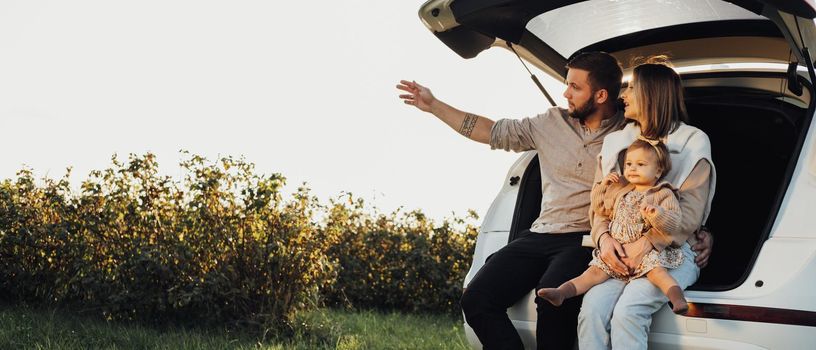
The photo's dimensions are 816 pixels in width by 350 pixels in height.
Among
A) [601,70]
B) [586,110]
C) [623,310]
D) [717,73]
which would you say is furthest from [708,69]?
[623,310]

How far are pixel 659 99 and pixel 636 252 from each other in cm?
66

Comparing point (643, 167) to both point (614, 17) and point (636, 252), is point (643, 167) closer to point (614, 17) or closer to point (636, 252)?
point (636, 252)

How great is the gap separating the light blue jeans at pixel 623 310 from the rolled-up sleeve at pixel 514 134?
904 mm

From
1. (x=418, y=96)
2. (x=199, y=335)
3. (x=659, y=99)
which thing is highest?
(x=418, y=96)

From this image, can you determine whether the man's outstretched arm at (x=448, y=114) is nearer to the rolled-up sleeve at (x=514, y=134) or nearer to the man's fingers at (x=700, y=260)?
the rolled-up sleeve at (x=514, y=134)

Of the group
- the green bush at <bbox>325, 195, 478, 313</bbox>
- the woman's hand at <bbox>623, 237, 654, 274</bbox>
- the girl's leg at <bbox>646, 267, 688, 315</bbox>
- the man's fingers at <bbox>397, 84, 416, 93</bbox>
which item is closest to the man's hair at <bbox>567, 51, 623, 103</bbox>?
the man's fingers at <bbox>397, 84, 416, 93</bbox>

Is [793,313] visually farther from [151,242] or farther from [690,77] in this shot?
[151,242]

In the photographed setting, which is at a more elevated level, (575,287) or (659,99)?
(659,99)

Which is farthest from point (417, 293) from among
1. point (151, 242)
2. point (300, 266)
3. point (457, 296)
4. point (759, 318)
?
point (759, 318)

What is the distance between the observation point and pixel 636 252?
3.33 m

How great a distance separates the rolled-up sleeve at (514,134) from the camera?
4.05 metres

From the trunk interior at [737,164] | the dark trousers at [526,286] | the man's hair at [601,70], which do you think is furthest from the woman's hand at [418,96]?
the dark trousers at [526,286]

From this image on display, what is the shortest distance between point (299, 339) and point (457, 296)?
2496 mm

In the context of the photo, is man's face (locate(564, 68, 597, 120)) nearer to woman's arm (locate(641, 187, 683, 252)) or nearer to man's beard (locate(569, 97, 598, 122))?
man's beard (locate(569, 97, 598, 122))
